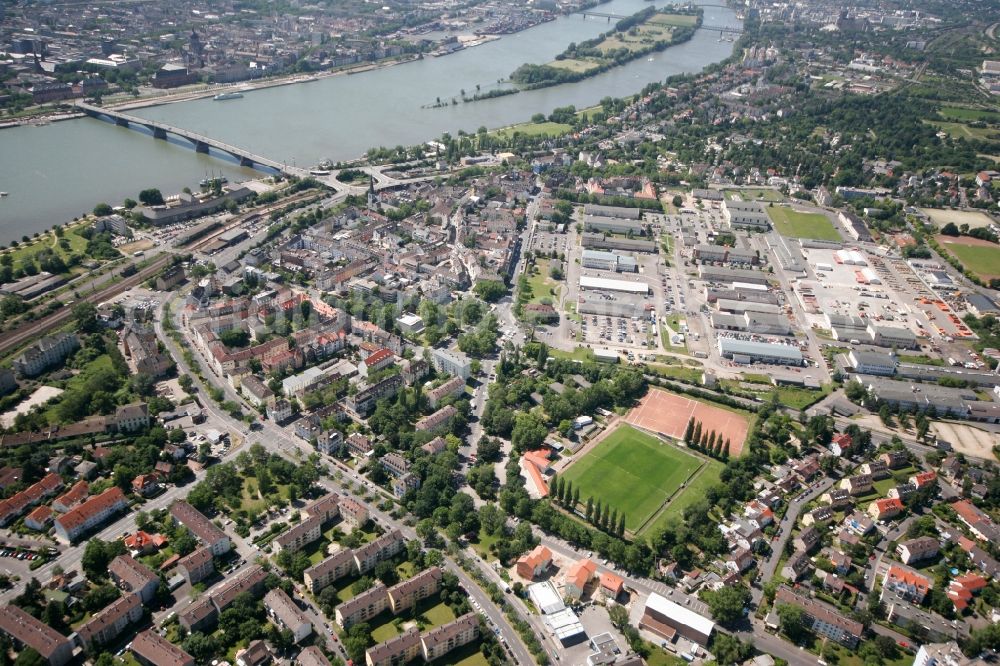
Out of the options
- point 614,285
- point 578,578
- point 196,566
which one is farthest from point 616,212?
point 196,566

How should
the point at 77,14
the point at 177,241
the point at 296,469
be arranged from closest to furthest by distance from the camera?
1. the point at 296,469
2. the point at 177,241
3. the point at 77,14

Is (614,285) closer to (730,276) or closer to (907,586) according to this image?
(730,276)

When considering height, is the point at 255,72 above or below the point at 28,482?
above

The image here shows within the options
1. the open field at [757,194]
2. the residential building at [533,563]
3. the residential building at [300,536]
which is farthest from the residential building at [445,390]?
the open field at [757,194]

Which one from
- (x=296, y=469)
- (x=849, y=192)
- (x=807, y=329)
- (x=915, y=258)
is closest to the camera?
(x=296, y=469)

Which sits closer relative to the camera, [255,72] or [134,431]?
[134,431]

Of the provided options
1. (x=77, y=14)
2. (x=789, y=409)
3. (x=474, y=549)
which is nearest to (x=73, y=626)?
(x=474, y=549)

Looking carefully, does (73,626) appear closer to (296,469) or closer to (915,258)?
(296,469)
